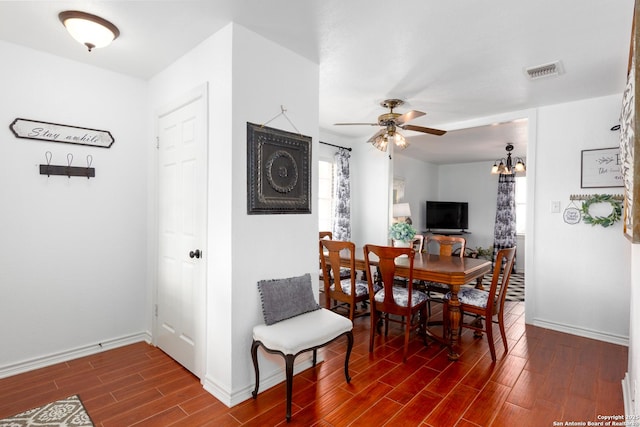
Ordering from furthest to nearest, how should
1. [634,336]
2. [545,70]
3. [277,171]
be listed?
[545,70], [277,171], [634,336]

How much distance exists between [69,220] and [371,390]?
2770 millimetres

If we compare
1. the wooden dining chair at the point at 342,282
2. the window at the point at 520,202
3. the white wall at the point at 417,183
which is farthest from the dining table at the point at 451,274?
the window at the point at 520,202

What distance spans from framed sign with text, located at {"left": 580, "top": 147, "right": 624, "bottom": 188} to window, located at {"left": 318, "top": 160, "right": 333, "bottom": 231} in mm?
3124

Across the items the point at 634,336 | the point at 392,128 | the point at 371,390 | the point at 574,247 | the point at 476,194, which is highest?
the point at 392,128

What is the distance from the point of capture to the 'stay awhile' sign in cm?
249

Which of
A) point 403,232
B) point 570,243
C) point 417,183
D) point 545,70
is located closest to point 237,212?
point 403,232

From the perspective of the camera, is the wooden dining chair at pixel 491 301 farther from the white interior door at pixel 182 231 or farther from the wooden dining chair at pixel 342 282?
the white interior door at pixel 182 231

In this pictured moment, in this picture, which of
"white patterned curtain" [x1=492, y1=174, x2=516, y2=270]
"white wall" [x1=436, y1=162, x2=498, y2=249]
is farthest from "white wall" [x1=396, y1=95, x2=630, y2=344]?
"white wall" [x1=436, y1=162, x2=498, y2=249]

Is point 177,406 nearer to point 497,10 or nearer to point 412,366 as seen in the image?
point 412,366

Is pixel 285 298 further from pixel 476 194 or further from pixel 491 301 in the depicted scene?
pixel 476 194

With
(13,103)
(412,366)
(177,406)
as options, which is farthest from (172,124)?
(412,366)

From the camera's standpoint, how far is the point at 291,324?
7.39ft

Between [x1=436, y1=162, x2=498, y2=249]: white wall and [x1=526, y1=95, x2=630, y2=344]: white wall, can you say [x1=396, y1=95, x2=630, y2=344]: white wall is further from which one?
[x1=436, y1=162, x2=498, y2=249]: white wall

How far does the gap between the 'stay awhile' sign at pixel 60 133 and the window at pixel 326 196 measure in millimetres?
2884
